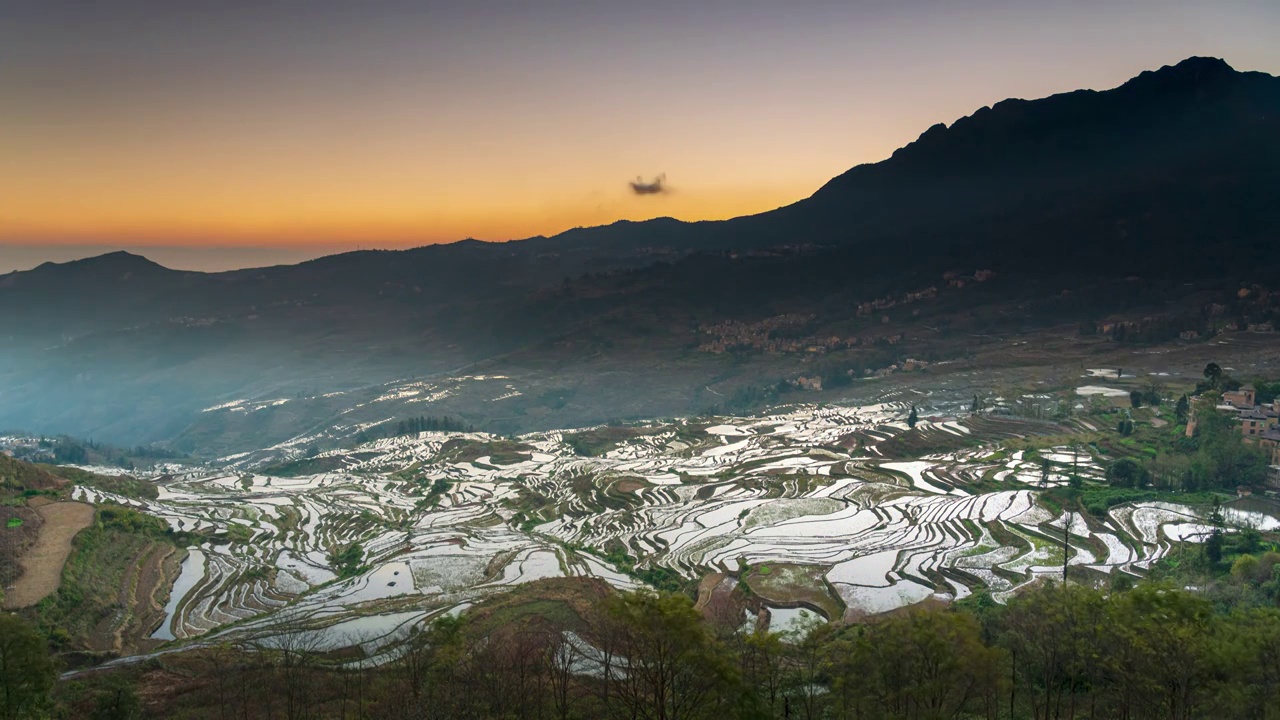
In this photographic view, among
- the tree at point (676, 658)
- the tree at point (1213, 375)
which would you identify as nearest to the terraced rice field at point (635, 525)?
the tree at point (676, 658)

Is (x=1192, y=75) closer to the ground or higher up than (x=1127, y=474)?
higher up

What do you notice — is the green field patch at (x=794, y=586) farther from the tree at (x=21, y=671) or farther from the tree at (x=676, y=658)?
the tree at (x=21, y=671)

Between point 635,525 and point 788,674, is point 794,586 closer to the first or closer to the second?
point 635,525

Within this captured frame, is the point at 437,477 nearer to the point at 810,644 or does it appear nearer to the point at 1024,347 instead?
the point at 810,644

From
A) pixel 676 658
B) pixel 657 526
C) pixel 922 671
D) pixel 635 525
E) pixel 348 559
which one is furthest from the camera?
pixel 635 525

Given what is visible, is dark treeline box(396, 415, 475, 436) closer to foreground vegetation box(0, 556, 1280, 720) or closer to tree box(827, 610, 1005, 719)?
foreground vegetation box(0, 556, 1280, 720)

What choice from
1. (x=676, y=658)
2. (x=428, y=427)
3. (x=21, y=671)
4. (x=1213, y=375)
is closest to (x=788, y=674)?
(x=676, y=658)

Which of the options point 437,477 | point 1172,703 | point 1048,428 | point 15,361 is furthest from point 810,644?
point 15,361

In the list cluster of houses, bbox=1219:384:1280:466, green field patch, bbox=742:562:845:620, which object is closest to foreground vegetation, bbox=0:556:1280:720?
green field patch, bbox=742:562:845:620
